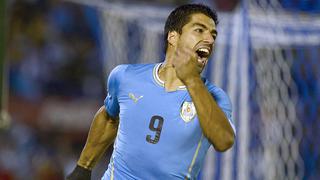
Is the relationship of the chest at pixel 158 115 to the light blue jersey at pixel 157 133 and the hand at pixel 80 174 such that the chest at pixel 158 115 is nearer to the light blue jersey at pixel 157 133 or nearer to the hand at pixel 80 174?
the light blue jersey at pixel 157 133

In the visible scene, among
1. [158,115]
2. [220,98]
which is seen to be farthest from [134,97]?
[220,98]

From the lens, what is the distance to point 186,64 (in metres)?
3.16

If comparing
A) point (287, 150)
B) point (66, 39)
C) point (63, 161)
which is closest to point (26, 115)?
point (63, 161)

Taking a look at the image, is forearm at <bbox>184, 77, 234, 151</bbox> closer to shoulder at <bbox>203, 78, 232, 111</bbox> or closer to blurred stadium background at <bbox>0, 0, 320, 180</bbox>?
shoulder at <bbox>203, 78, 232, 111</bbox>

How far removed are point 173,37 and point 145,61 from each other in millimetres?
4255

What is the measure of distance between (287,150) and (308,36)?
1171mm

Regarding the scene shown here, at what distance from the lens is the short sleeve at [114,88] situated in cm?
372

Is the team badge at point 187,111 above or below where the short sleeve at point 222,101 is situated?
below

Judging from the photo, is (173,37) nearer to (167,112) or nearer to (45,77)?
(167,112)

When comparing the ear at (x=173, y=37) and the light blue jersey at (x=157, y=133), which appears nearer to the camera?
the light blue jersey at (x=157, y=133)

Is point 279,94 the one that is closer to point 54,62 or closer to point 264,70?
point 264,70

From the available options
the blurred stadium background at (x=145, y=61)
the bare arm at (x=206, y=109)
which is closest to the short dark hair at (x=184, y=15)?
the bare arm at (x=206, y=109)

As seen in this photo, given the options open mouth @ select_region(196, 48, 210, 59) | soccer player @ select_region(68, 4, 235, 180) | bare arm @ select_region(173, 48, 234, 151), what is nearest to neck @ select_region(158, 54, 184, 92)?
soccer player @ select_region(68, 4, 235, 180)

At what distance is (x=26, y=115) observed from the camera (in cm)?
1014
